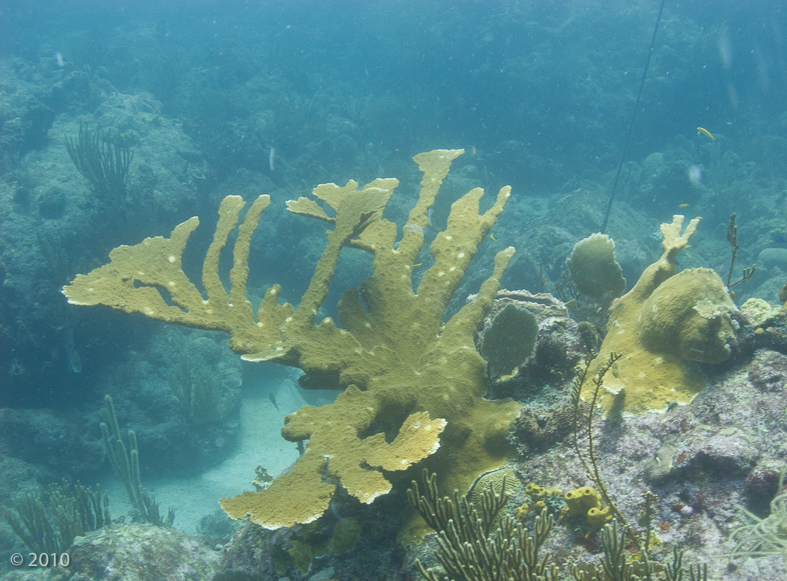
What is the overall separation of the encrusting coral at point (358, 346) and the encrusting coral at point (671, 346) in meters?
0.66

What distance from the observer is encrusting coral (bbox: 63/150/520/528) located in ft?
6.61

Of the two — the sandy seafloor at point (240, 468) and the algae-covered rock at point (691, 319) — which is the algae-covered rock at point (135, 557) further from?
the algae-covered rock at point (691, 319)

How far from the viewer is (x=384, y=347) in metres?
2.78

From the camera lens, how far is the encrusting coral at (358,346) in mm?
2016

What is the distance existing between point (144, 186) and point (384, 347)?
1129 cm

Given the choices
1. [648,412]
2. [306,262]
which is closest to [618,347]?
[648,412]

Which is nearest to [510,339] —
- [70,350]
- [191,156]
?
[70,350]

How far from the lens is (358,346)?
271cm

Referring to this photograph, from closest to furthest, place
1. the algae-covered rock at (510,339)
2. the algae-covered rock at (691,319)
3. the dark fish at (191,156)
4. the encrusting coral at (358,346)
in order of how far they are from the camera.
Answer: the encrusting coral at (358,346) → the algae-covered rock at (691,319) → the algae-covered rock at (510,339) → the dark fish at (191,156)

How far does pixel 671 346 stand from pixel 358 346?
187 centimetres

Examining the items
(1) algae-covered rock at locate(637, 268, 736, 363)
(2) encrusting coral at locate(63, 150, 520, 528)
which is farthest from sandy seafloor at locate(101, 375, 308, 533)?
(1) algae-covered rock at locate(637, 268, 736, 363)

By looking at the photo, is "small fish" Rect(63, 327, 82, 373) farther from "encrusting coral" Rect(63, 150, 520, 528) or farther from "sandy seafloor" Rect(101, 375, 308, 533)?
"encrusting coral" Rect(63, 150, 520, 528)

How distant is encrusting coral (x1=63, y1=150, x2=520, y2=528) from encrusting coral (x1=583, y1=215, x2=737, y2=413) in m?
0.66

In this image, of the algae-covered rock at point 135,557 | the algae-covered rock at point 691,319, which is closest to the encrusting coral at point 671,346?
the algae-covered rock at point 691,319
